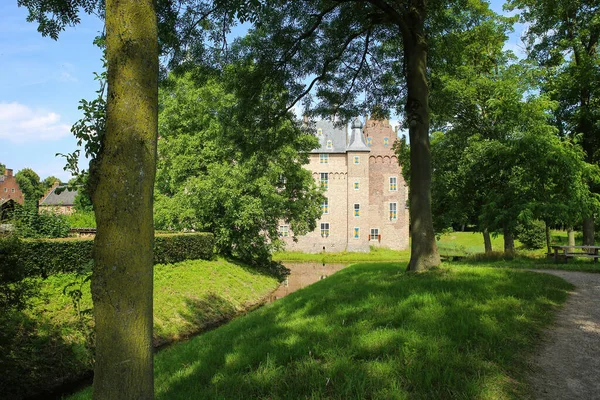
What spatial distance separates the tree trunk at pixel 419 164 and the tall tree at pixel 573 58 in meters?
13.1

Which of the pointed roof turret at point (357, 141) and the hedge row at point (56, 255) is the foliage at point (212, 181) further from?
the pointed roof turret at point (357, 141)

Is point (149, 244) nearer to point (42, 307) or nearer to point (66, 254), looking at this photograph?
point (42, 307)

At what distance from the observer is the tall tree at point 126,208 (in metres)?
2.36

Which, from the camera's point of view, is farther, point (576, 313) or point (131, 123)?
point (576, 313)

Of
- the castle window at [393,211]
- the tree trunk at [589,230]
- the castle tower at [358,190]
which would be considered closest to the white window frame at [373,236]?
the castle tower at [358,190]

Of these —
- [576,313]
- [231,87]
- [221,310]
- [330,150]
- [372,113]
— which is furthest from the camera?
[330,150]

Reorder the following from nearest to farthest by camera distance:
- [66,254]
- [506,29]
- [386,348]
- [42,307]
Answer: [386,348], [42,307], [66,254], [506,29]

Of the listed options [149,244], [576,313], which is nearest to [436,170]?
[576,313]

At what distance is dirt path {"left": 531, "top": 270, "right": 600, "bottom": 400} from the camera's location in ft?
11.7

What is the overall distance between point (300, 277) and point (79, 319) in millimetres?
20011

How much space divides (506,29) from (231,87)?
58.9 feet

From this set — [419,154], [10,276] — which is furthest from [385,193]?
[10,276]

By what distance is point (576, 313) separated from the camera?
19.9 feet

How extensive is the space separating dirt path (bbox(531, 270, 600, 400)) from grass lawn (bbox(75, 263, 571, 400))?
6.0 inches
